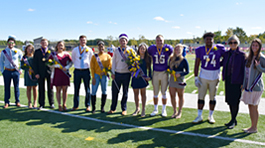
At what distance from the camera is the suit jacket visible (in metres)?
6.44

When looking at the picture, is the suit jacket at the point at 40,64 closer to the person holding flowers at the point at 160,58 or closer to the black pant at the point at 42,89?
the black pant at the point at 42,89

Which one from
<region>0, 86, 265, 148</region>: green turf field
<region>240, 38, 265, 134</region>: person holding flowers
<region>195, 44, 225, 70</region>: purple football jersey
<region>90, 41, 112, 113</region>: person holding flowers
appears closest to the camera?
<region>0, 86, 265, 148</region>: green turf field

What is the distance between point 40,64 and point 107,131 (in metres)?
3.16

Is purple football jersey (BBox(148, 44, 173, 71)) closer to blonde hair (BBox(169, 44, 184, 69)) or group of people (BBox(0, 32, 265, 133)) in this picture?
group of people (BBox(0, 32, 265, 133))

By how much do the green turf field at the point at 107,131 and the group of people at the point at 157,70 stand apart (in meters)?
0.34

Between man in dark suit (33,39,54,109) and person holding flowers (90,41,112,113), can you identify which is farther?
man in dark suit (33,39,54,109)

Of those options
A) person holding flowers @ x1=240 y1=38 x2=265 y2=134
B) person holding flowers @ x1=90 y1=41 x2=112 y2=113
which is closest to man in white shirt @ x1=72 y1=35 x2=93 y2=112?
person holding flowers @ x1=90 y1=41 x2=112 y2=113

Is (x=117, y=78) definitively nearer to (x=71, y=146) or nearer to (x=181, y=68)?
(x=181, y=68)

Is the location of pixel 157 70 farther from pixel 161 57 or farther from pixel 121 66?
pixel 121 66

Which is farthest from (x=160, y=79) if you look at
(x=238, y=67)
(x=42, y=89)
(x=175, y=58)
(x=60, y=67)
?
(x=42, y=89)

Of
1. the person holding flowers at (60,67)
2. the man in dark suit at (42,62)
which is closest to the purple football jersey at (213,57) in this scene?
the person holding flowers at (60,67)

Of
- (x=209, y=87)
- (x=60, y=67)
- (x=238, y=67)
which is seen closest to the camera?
(x=238, y=67)

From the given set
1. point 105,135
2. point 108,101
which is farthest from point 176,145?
point 108,101

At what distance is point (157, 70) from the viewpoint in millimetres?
5656
